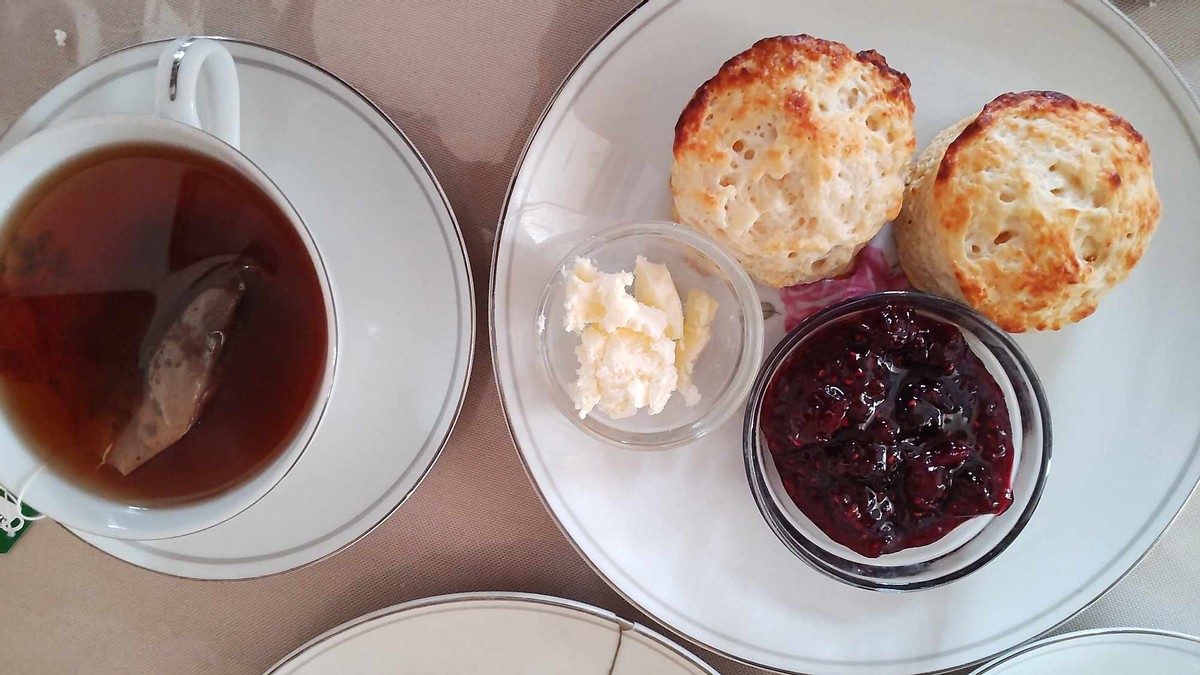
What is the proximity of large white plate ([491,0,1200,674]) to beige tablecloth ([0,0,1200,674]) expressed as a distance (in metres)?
0.22

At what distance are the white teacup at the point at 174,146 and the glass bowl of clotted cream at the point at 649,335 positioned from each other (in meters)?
0.51

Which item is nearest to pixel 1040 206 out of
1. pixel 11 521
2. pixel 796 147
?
pixel 796 147

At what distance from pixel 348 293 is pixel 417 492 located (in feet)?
1.80

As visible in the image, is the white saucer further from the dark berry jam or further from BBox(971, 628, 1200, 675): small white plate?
BBox(971, 628, 1200, 675): small white plate

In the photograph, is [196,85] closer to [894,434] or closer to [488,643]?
[488,643]

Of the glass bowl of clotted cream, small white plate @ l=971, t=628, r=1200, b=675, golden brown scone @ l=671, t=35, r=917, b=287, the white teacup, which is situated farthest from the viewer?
small white plate @ l=971, t=628, r=1200, b=675

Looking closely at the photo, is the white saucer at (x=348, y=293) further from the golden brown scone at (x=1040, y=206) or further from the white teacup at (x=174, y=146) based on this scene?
the golden brown scone at (x=1040, y=206)

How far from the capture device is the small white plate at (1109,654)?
1804 mm

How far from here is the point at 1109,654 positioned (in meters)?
1.83

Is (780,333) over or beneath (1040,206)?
beneath

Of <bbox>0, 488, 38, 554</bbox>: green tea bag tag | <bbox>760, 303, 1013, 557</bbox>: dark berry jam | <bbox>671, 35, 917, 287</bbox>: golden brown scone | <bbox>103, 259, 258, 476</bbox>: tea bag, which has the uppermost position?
<bbox>671, 35, 917, 287</bbox>: golden brown scone

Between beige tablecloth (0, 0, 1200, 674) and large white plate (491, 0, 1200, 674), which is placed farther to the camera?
beige tablecloth (0, 0, 1200, 674)

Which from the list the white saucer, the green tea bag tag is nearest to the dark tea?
the white saucer

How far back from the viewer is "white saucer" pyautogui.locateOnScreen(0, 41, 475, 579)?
1.66 metres
